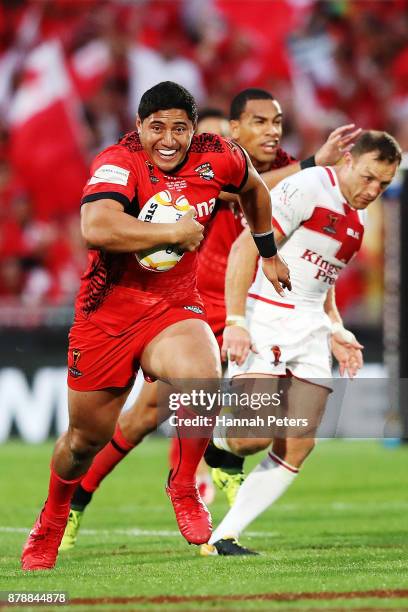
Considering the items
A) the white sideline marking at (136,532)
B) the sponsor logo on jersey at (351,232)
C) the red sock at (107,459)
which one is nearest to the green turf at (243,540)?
the white sideline marking at (136,532)

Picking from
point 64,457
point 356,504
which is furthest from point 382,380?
point 64,457

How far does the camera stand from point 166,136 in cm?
616

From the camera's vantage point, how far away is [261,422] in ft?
24.9

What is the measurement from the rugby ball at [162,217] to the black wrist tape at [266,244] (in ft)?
2.08

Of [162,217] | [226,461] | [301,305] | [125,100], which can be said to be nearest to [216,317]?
[226,461]

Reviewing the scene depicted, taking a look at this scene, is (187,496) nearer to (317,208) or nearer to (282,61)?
(317,208)

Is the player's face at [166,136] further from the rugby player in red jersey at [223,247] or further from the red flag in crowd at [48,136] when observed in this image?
the red flag in crowd at [48,136]

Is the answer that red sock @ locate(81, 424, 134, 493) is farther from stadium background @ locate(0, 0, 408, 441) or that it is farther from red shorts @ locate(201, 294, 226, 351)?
stadium background @ locate(0, 0, 408, 441)

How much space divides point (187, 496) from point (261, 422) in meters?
1.33

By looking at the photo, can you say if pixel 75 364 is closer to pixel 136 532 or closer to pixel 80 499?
pixel 80 499

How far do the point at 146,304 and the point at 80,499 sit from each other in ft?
6.95

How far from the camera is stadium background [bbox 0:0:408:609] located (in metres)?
15.1

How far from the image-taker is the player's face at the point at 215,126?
948cm

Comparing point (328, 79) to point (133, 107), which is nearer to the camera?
point (133, 107)
